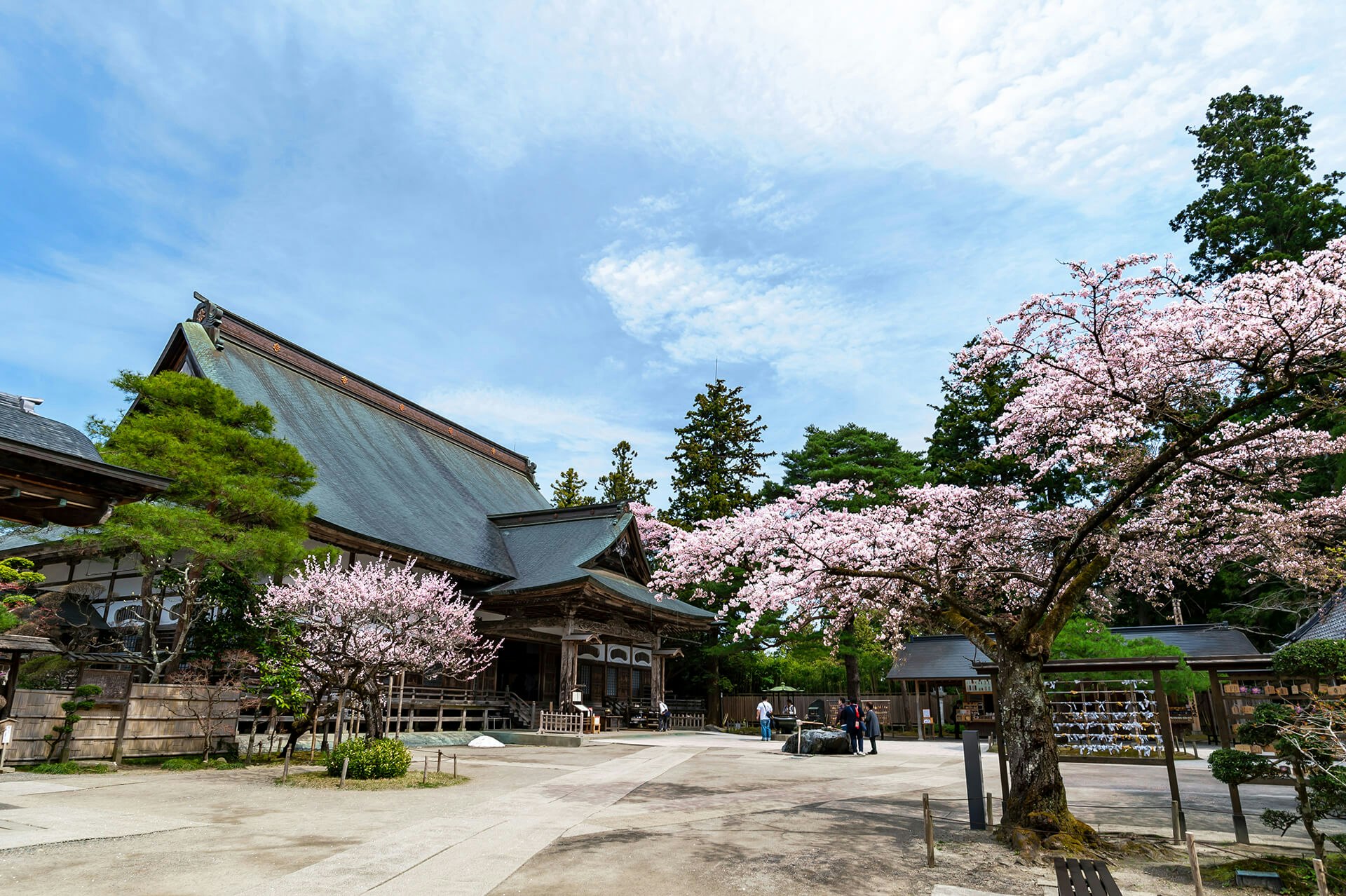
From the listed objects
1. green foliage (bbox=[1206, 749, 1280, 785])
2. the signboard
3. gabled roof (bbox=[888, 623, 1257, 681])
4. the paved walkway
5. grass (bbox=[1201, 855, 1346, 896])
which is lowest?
grass (bbox=[1201, 855, 1346, 896])

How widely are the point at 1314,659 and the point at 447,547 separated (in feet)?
70.1

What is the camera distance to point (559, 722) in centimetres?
2342

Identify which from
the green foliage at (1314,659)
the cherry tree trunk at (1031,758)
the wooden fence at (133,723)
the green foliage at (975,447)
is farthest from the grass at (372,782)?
the green foliage at (975,447)

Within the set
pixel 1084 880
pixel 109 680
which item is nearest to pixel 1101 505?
pixel 1084 880

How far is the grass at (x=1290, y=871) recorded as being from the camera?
7160mm

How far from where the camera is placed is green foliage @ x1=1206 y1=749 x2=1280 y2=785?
8391 millimetres

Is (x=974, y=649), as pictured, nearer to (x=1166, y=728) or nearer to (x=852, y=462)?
(x=852, y=462)

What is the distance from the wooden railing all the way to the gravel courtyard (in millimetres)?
7465

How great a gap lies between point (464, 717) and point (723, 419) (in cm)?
2202

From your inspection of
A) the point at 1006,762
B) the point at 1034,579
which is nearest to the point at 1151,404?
the point at 1034,579

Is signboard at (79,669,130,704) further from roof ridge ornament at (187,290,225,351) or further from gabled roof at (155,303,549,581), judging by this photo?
roof ridge ornament at (187,290,225,351)

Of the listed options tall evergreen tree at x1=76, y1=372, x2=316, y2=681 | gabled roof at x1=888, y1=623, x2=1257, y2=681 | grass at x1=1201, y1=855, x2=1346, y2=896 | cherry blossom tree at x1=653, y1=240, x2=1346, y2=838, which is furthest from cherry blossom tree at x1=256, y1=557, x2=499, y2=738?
gabled roof at x1=888, y1=623, x2=1257, y2=681

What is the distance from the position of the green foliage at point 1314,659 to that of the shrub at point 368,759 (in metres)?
12.9

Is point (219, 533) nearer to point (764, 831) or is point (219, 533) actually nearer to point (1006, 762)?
point (764, 831)
